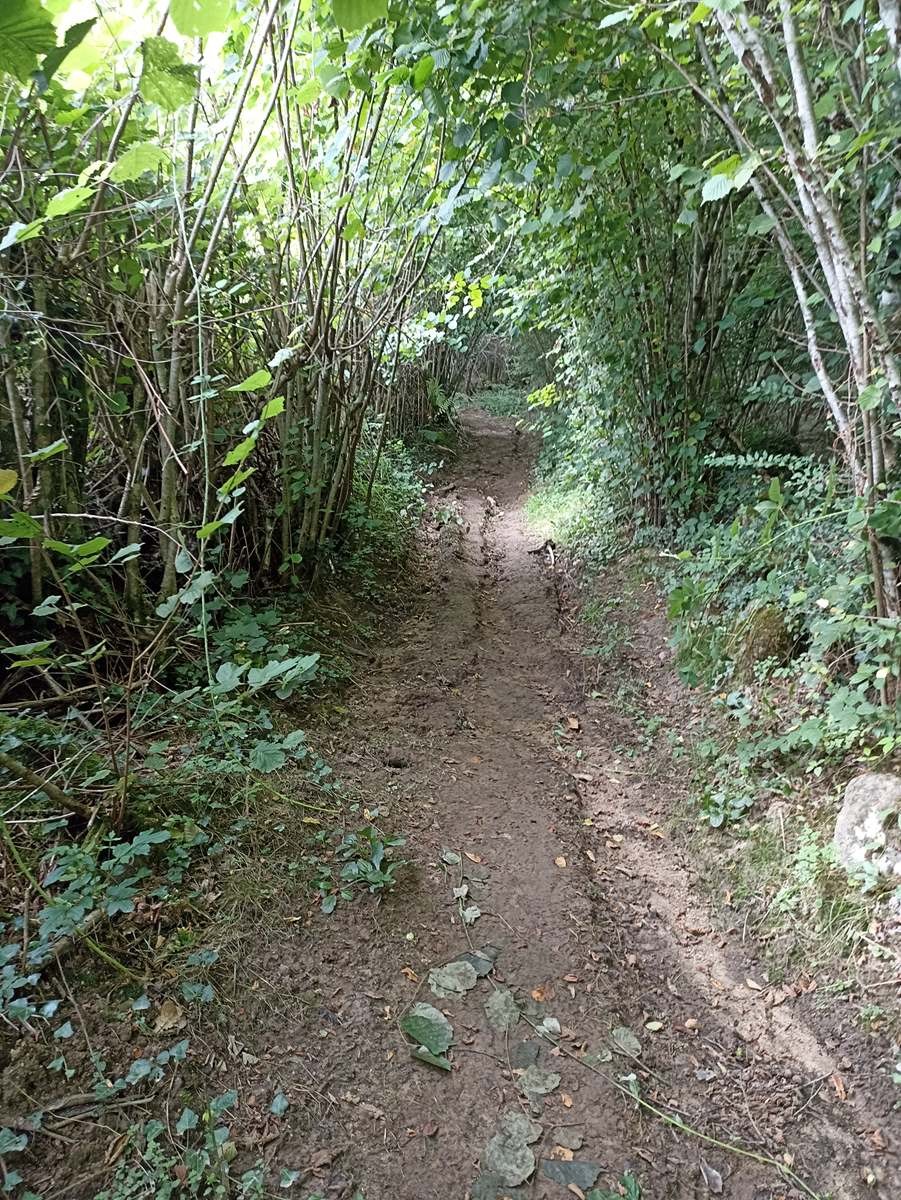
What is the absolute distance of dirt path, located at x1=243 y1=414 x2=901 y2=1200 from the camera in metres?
1.98

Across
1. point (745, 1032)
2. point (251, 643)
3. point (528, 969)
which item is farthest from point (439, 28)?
point (745, 1032)

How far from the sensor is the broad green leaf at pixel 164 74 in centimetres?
118

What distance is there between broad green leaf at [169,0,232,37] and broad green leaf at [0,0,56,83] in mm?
148

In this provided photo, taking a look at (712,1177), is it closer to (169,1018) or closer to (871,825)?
(871,825)

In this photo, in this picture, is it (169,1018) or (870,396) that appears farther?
(870,396)

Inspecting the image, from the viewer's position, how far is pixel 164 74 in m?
1.22

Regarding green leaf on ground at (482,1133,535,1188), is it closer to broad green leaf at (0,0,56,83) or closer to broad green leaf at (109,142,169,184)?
broad green leaf at (0,0,56,83)

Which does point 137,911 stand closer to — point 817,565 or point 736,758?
point 736,758

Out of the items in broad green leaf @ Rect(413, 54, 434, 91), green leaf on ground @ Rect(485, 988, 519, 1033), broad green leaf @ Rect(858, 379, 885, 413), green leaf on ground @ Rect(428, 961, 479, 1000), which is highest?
broad green leaf @ Rect(413, 54, 434, 91)

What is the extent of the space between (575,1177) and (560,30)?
4.27 m

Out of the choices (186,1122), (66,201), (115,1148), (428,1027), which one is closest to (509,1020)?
(428,1027)

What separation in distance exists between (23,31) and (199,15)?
0.21 m

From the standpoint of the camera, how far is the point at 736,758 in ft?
11.0

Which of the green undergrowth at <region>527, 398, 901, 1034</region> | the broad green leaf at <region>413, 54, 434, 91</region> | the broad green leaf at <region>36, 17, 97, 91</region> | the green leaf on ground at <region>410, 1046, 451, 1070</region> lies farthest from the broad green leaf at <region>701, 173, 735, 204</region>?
the green leaf on ground at <region>410, 1046, 451, 1070</region>
